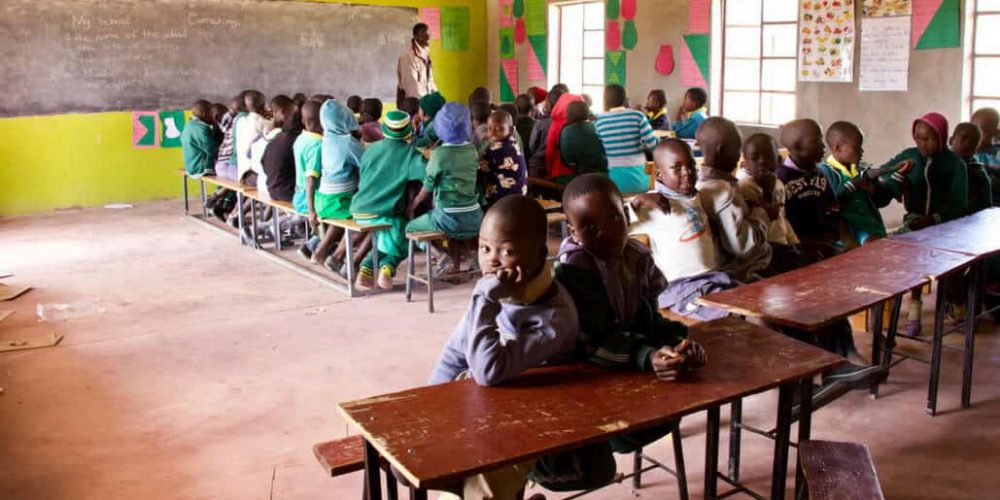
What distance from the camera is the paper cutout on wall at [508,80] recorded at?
11742mm

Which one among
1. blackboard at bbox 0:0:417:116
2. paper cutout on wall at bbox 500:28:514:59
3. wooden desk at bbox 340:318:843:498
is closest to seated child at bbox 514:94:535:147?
blackboard at bbox 0:0:417:116

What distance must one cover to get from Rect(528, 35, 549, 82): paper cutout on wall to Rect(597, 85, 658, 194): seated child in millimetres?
4785

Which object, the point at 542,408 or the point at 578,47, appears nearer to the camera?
the point at 542,408

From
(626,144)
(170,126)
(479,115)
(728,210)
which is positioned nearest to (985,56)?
(626,144)

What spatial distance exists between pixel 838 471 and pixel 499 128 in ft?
11.9

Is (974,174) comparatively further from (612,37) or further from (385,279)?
(612,37)

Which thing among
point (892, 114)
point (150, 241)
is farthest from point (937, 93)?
point (150, 241)

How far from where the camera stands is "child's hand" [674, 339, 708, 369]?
7.29 feet

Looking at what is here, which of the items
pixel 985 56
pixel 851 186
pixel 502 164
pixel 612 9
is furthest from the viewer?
pixel 612 9

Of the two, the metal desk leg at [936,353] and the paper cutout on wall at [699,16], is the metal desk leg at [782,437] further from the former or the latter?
the paper cutout on wall at [699,16]

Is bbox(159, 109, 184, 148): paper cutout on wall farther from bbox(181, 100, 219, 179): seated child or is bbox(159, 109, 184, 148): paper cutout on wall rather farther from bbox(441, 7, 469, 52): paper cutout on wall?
bbox(441, 7, 469, 52): paper cutout on wall

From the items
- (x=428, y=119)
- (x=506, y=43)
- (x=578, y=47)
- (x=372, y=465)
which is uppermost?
(x=506, y=43)

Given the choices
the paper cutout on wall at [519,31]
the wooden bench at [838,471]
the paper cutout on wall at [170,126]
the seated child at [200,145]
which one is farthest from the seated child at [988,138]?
the paper cutout on wall at [170,126]

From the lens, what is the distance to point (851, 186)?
4379mm
